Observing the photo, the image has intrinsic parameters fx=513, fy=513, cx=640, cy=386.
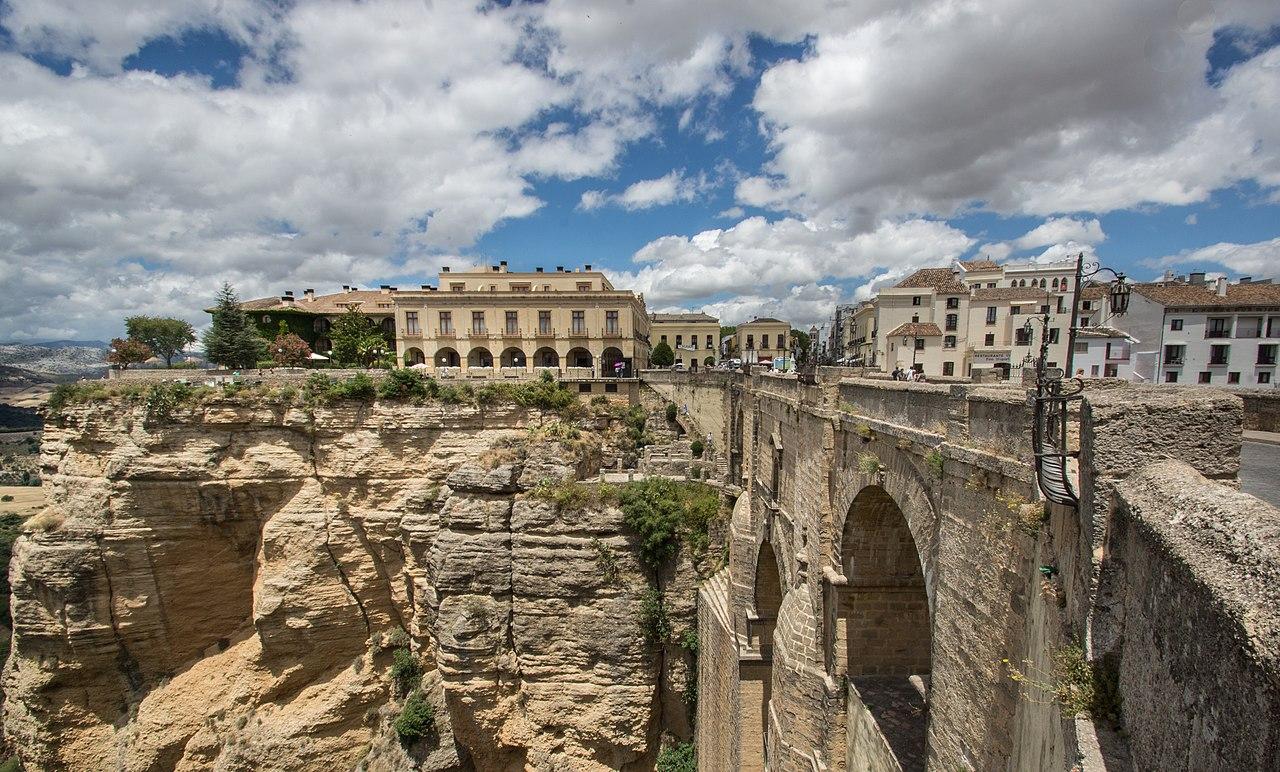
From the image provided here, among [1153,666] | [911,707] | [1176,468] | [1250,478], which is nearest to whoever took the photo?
[1153,666]

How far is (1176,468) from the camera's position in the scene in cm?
335

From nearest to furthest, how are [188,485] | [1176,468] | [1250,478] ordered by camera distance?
[1176,468], [1250,478], [188,485]

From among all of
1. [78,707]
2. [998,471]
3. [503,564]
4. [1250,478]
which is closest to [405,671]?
[503,564]

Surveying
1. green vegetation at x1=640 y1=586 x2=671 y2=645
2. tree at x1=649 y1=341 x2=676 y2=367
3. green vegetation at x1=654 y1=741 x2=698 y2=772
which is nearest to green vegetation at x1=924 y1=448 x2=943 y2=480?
green vegetation at x1=640 y1=586 x2=671 y2=645

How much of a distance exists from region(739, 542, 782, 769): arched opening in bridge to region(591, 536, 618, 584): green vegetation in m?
5.35

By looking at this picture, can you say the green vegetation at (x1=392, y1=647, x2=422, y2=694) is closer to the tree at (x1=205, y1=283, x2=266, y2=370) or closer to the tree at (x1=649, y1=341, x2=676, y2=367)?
the tree at (x1=205, y1=283, x2=266, y2=370)

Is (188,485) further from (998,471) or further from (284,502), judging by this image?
(998,471)

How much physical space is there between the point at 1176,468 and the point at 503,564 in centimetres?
1796

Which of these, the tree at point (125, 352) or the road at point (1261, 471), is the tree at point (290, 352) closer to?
the tree at point (125, 352)

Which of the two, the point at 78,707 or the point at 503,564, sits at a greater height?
the point at 503,564

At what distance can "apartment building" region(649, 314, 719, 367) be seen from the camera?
63375 millimetres

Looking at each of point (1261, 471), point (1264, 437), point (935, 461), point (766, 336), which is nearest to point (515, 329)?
point (935, 461)

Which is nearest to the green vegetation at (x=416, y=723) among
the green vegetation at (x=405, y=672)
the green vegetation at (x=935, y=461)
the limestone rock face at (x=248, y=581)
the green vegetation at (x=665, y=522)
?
the limestone rock face at (x=248, y=581)

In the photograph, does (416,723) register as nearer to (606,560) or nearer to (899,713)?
(606,560)
